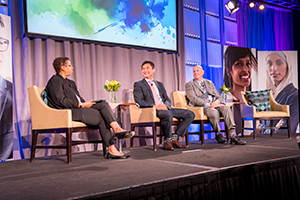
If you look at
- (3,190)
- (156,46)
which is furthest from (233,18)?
(3,190)

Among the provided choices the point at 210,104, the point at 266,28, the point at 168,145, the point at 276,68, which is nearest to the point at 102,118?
the point at 168,145

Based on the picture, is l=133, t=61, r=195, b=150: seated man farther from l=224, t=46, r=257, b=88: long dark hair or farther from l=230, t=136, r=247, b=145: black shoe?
l=224, t=46, r=257, b=88: long dark hair

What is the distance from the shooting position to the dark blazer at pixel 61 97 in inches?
105

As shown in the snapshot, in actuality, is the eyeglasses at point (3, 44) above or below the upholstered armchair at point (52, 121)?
above

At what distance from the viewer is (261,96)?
4906 mm

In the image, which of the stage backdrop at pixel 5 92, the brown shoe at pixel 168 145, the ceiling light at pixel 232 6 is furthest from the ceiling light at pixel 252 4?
the stage backdrop at pixel 5 92

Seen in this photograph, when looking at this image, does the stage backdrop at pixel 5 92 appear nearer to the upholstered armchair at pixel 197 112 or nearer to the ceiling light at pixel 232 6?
the upholstered armchair at pixel 197 112

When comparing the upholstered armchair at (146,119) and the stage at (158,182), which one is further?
the upholstered armchair at (146,119)

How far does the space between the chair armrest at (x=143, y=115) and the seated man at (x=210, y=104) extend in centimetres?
84

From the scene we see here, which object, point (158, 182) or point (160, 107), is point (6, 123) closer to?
point (160, 107)

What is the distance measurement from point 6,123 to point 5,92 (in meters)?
0.37

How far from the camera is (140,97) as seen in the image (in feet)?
11.8

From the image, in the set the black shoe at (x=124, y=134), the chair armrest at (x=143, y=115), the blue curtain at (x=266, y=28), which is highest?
the blue curtain at (x=266, y=28)

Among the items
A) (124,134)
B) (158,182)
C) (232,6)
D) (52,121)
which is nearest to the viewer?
(158,182)
